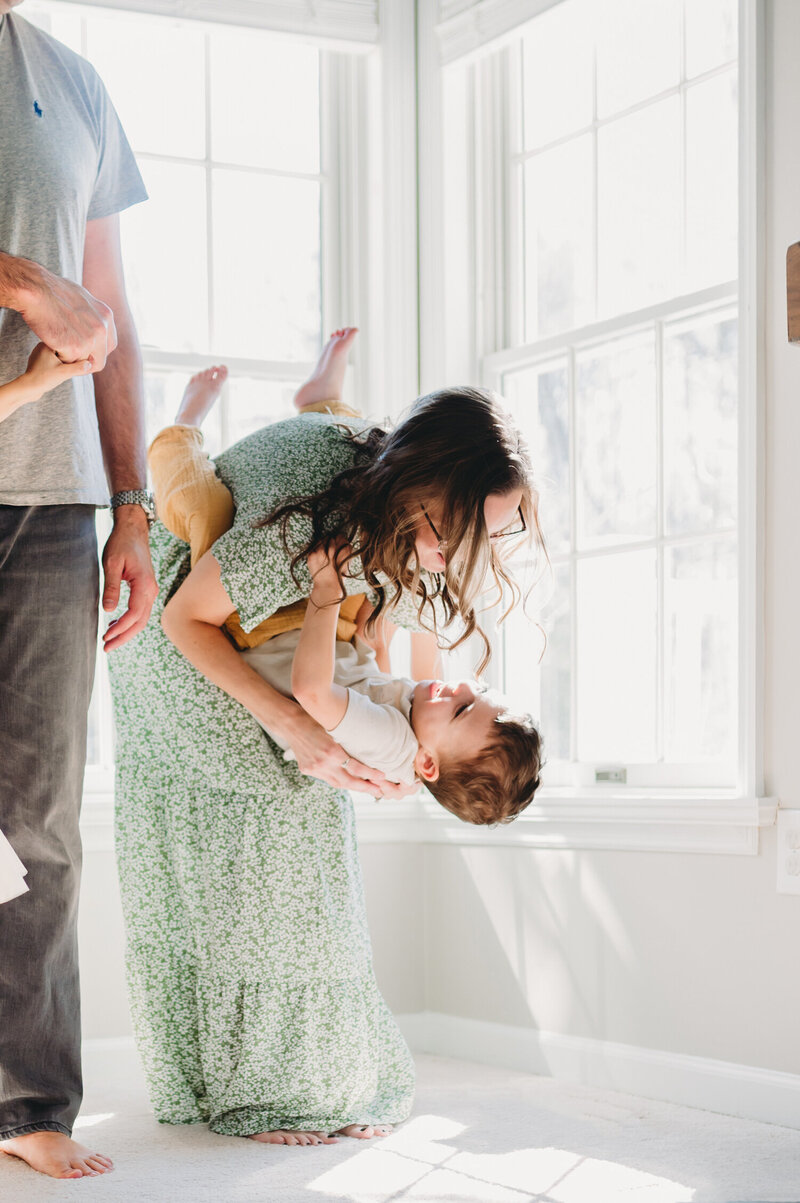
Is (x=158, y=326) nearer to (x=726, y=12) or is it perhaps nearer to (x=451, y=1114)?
(x=726, y=12)

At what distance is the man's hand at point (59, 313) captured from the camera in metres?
1.71

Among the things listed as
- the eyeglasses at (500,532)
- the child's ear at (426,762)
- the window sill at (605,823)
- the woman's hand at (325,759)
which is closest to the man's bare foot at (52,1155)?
the woman's hand at (325,759)

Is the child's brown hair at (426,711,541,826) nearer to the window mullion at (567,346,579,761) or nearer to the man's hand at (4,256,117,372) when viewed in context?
the window mullion at (567,346,579,761)

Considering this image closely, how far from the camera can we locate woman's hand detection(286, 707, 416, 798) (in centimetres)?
221

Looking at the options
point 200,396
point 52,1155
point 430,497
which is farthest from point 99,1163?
point 200,396

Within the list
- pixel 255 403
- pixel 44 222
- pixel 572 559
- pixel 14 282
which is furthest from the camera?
pixel 255 403

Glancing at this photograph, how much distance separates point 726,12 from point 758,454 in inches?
40.5

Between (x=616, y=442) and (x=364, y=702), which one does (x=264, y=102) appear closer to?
(x=616, y=442)

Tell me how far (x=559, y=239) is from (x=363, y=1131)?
2.09 m

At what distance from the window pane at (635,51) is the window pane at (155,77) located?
1.00m

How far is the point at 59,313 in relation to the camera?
1729 mm

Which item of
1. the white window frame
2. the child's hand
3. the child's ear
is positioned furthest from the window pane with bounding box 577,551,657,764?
the child's hand

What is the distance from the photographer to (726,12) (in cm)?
279

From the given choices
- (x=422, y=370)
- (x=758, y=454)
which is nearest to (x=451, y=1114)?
(x=758, y=454)
